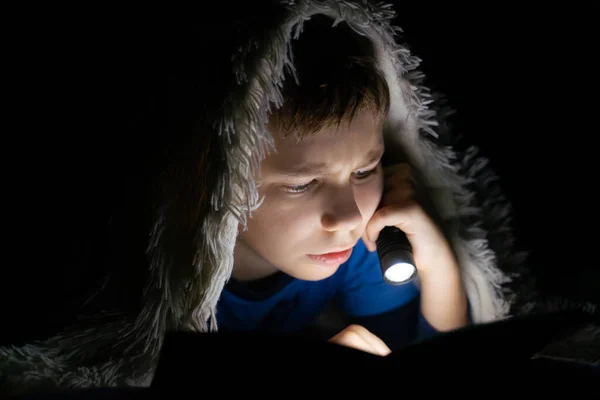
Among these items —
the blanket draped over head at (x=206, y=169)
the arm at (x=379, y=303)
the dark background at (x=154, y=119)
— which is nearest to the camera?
the blanket draped over head at (x=206, y=169)

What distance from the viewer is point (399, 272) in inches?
36.1

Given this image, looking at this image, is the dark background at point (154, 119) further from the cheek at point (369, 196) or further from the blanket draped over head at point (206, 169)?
the cheek at point (369, 196)

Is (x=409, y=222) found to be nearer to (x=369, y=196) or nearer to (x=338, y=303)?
(x=369, y=196)

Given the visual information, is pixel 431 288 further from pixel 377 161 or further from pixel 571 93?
pixel 571 93

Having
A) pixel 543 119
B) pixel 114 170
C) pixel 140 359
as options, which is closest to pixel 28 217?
pixel 114 170

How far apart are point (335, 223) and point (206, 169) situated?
0.19 m

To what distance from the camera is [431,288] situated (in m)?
0.99

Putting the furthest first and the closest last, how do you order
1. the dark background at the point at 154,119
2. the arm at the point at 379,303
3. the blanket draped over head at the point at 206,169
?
the arm at the point at 379,303
the dark background at the point at 154,119
the blanket draped over head at the point at 206,169

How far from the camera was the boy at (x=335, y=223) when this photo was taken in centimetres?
79

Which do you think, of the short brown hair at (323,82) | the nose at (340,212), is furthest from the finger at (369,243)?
the short brown hair at (323,82)

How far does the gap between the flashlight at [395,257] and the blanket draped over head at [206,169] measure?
14 centimetres

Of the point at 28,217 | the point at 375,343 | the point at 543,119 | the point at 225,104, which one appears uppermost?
the point at 225,104

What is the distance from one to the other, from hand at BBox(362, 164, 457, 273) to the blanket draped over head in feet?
0.20

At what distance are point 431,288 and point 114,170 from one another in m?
0.52
